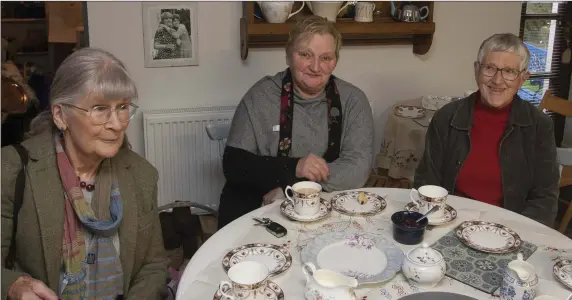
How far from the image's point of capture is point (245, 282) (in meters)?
1.18

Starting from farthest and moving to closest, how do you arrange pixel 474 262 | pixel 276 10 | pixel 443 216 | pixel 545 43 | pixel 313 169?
1. pixel 545 43
2. pixel 276 10
3. pixel 313 169
4. pixel 443 216
5. pixel 474 262

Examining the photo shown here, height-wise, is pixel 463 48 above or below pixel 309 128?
above

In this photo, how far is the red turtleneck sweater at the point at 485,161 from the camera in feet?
6.66

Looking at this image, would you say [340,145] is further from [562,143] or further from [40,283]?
[562,143]

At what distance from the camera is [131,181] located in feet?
5.20

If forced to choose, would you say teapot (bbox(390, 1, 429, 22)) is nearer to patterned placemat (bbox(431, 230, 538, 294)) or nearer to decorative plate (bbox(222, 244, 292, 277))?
patterned placemat (bbox(431, 230, 538, 294))

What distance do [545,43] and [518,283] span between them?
3.09m

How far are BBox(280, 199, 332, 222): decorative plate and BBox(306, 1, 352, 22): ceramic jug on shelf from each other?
1.39 m

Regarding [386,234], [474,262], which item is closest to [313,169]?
[386,234]

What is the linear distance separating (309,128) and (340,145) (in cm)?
13

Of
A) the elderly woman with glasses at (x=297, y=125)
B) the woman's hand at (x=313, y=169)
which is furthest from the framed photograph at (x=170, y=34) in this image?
the woman's hand at (x=313, y=169)

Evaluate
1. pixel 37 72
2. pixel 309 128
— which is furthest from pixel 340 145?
pixel 37 72

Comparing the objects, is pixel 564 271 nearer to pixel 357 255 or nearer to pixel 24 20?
pixel 357 255

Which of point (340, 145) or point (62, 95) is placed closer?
point (62, 95)
